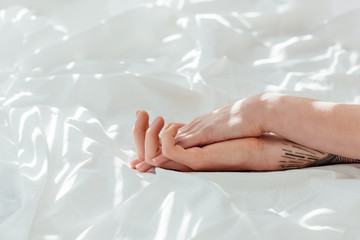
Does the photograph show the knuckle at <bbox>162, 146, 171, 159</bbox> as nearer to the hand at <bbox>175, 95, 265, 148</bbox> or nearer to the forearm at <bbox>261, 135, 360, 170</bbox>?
the hand at <bbox>175, 95, 265, 148</bbox>

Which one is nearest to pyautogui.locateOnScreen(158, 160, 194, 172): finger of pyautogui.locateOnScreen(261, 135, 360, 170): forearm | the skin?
the skin

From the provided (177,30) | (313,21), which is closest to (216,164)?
(177,30)

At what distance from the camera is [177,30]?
205cm

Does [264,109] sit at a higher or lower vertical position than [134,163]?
higher

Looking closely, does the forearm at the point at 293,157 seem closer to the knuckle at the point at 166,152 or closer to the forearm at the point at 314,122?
the forearm at the point at 314,122

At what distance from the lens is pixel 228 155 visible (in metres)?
1.29

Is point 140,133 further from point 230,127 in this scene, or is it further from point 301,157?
point 301,157

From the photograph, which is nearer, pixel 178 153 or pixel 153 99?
pixel 178 153

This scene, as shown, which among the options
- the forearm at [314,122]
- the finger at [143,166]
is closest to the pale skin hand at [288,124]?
the forearm at [314,122]

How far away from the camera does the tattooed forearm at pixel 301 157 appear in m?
1.30

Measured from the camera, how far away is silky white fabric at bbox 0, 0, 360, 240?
107cm

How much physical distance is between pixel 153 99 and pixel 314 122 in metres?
0.58

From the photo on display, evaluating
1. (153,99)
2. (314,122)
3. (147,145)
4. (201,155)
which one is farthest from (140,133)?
(314,122)

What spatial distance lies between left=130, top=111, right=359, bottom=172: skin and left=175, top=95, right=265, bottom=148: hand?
0.08 ft
